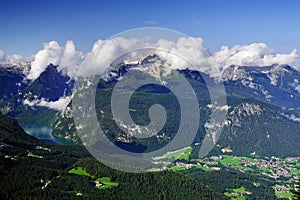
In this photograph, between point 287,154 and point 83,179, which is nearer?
point 83,179

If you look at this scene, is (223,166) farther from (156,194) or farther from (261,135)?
(156,194)

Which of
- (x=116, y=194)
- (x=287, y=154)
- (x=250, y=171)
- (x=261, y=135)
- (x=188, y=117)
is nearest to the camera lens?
(x=188, y=117)

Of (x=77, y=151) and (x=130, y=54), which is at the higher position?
(x=130, y=54)

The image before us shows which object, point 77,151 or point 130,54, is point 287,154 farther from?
point 130,54

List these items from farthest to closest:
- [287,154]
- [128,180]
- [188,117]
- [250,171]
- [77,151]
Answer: [287,154] < [250,171] < [77,151] < [128,180] < [188,117]

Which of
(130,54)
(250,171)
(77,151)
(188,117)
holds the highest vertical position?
(130,54)

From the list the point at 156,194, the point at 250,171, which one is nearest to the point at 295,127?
the point at 250,171
